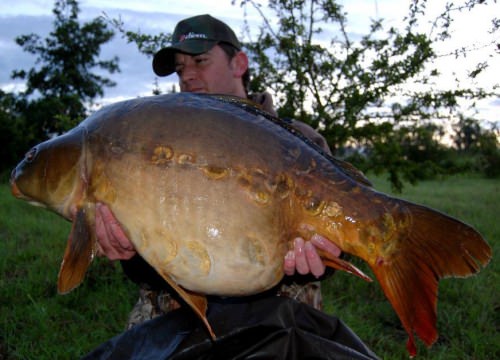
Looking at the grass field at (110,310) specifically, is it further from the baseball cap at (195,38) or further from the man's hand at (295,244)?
the baseball cap at (195,38)

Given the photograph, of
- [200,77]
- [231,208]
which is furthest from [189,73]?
[231,208]

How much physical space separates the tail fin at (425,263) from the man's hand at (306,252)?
14 cm

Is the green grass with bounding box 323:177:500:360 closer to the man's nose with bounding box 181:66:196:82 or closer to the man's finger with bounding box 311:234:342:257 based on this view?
the man's finger with bounding box 311:234:342:257

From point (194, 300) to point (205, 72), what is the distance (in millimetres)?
1221

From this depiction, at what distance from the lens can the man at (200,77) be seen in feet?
6.62

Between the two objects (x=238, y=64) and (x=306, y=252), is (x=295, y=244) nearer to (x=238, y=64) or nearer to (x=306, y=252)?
(x=306, y=252)

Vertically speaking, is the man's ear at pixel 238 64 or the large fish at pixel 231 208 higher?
the man's ear at pixel 238 64

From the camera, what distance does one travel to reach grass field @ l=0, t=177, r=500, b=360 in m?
2.74

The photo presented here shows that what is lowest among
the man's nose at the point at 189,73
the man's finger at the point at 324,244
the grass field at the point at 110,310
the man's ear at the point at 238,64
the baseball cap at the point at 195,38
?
the grass field at the point at 110,310

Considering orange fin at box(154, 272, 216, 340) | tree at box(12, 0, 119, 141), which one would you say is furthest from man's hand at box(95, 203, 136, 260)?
tree at box(12, 0, 119, 141)

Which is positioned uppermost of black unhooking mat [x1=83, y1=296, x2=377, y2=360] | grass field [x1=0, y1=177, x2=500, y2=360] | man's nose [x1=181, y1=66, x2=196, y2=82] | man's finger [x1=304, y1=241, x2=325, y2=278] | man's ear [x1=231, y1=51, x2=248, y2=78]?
man's ear [x1=231, y1=51, x2=248, y2=78]

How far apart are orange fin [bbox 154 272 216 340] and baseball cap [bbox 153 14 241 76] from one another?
1.20 m

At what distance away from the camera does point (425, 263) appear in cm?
147

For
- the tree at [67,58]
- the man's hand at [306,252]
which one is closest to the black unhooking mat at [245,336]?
the man's hand at [306,252]
